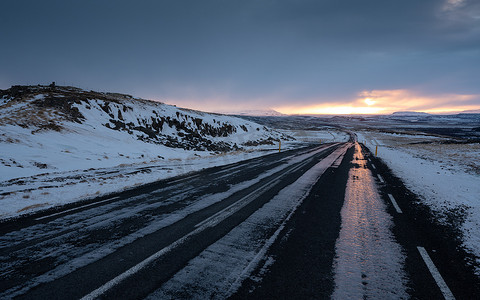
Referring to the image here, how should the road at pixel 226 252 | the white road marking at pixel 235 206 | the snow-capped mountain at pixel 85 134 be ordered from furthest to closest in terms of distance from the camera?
the snow-capped mountain at pixel 85 134 → the white road marking at pixel 235 206 → the road at pixel 226 252

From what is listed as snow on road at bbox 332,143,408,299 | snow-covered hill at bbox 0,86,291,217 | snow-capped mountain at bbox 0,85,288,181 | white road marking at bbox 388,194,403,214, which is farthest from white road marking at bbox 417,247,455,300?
snow-capped mountain at bbox 0,85,288,181

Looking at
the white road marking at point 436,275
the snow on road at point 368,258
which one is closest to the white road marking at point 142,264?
the snow on road at point 368,258

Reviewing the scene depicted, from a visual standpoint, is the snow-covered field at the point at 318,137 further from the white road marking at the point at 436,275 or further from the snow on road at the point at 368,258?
the white road marking at the point at 436,275

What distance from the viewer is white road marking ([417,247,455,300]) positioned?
3162 millimetres

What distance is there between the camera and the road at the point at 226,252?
3.16 m

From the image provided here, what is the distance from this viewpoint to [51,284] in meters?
3.17

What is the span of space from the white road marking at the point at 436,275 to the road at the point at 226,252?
0.02 m

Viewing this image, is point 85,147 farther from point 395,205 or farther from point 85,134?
point 395,205

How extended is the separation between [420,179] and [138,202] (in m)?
12.4

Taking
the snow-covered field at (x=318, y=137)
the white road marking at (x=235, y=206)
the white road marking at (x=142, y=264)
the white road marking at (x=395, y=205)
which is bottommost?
the snow-covered field at (x=318, y=137)

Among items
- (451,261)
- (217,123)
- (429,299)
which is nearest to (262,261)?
(429,299)

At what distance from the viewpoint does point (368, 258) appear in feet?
13.0

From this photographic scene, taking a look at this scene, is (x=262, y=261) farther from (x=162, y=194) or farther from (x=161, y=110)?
(x=161, y=110)

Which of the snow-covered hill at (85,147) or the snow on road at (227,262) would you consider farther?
the snow-covered hill at (85,147)
